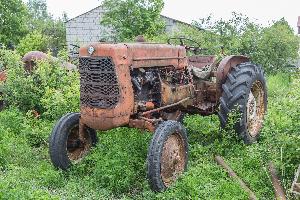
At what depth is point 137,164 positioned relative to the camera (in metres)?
5.86

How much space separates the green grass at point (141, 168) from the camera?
201 inches

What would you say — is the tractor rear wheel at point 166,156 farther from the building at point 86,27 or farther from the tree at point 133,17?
the building at point 86,27

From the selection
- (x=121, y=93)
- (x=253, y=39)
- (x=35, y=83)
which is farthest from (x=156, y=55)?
(x=253, y=39)

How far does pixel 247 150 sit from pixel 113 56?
2464 millimetres

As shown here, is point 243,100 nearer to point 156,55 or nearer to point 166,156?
point 156,55

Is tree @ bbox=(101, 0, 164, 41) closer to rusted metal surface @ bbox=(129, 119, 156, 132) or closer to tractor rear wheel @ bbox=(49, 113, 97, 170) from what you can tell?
tractor rear wheel @ bbox=(49, 113, 97, 170)

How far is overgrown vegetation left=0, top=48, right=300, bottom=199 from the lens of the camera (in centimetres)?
514

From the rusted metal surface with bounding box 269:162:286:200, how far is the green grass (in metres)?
0.08

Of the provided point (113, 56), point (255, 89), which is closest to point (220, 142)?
point (255, 89)

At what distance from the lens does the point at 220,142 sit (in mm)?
6934

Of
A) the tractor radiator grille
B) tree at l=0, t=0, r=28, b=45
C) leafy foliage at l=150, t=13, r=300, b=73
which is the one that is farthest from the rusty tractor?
tree at l=0, t=0, r=28, b=45

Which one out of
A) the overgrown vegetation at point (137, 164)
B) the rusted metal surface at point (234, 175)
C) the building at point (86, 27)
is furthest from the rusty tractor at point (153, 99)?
the building at point (86, 27)

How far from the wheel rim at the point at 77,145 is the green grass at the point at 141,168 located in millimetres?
177

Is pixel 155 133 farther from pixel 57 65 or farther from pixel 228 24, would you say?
pixel 228 24
